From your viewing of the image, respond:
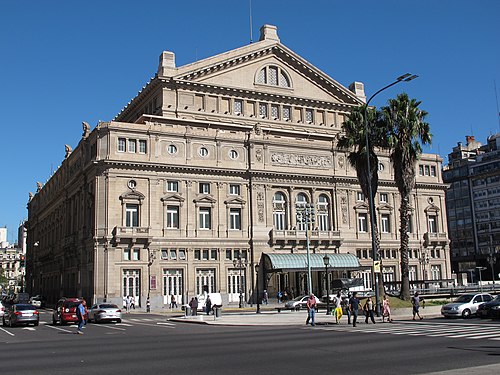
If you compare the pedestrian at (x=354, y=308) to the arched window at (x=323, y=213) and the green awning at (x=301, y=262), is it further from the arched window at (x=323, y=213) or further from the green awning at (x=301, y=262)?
the arched window at (x=323, y=213)

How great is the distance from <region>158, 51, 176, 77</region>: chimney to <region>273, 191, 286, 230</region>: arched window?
19.5 metres

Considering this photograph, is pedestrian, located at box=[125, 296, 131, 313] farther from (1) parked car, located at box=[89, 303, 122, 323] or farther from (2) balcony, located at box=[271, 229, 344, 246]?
(2) balcony, located at box=[271, 229, 344, 246]

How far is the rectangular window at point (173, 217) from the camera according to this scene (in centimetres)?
6309

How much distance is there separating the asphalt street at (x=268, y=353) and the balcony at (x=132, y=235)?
3036 centimetres

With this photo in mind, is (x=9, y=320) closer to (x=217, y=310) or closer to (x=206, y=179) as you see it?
(x=217, y=310)

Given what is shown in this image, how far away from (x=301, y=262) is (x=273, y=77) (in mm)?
25706

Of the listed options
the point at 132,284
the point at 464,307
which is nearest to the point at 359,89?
the point at 132,284

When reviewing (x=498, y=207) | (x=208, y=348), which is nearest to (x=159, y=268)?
(x=208, y=348)

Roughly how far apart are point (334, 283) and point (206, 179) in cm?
1869

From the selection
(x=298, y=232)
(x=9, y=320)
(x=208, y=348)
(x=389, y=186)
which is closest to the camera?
(x=208, y=348)

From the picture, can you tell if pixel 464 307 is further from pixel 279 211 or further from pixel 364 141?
pixel 279 211

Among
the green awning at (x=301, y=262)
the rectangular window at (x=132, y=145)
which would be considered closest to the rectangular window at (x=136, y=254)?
the rectangular window at (x=132, y=145)

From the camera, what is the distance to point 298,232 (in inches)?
2709

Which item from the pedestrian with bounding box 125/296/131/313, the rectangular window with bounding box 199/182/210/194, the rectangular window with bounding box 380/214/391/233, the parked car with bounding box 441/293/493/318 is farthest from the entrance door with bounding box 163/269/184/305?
the parked car with bounding box 441/293/493/318
